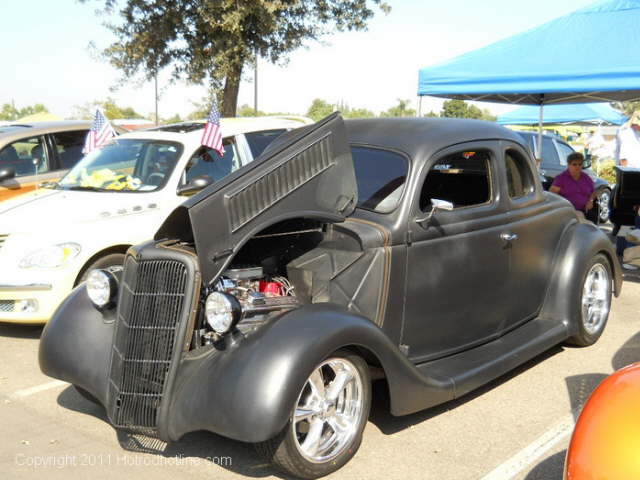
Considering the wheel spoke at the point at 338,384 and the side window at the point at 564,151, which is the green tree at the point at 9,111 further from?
the wheel spoke at the point at 338,384

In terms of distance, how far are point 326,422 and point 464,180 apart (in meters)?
2.22

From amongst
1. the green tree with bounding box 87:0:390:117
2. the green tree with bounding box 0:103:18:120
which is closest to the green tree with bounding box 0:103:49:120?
the green tree with bounding box 0:103:18:120

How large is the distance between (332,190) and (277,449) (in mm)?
1495

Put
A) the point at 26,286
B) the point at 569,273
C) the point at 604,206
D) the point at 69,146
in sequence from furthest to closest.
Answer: the point at 604,206
the point at 69,146
the point at 26,286
the point at 569,273

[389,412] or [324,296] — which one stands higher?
[324,296]

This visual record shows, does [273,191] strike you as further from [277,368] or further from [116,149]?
[116,149]

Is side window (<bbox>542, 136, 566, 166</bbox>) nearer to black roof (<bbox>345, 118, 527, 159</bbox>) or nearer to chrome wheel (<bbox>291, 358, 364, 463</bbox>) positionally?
black roof (<bbox>345, 118, 527, 159</bbox>)

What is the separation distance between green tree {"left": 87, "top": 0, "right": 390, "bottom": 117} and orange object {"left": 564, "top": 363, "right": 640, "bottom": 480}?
1215 centimetres

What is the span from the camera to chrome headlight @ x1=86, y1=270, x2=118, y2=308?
3955 millimetres

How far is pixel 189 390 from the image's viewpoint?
3.28 meters

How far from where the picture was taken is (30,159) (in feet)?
27.7

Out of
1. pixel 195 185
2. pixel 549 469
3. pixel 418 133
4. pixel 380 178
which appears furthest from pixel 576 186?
pixel 549 469

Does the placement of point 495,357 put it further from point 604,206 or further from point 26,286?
point 604,206

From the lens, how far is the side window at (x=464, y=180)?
15.4 ft
